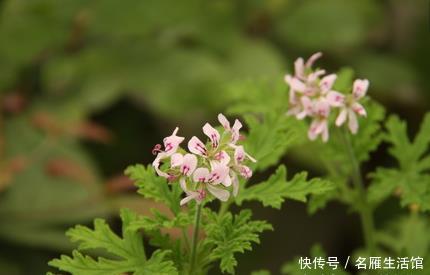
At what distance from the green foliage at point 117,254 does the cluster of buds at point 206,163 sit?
3.8 inches

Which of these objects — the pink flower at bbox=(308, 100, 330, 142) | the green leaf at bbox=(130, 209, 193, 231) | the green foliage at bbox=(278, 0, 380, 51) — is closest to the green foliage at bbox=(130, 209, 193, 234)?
the green leaf at bbox=(130, 209, 193, 231)

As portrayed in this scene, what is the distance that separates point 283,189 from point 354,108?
0.17 meters

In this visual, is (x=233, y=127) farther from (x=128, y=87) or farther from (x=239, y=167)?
(x=128, y=87)

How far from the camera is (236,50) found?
2.28 m

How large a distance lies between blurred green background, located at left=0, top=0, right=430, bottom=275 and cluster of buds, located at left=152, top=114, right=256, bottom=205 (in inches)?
42.5

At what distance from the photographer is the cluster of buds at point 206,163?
781 millimetres

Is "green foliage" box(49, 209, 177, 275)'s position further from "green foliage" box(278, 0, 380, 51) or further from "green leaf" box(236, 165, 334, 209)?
"green foliage" box(278, 0, 380, 51)

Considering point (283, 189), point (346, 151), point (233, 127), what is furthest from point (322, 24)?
point (233, 127)

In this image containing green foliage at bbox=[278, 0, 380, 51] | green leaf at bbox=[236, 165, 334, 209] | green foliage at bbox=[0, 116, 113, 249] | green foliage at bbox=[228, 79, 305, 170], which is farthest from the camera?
green foliage at bbox=[278, 0, 380, 51]

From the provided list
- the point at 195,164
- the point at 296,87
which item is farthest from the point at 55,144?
the point at 195,164

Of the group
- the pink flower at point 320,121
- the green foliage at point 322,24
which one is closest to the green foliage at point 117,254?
the pink flower at point 320,121

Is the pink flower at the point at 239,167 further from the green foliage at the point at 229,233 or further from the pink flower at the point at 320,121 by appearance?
the pink flower at the point at 320,121

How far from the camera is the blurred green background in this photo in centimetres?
193

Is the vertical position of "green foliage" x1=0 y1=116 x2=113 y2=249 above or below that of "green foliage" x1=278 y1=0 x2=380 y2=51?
below
